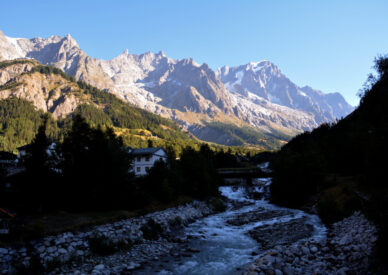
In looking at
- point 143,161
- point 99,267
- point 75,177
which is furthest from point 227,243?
point 143,161

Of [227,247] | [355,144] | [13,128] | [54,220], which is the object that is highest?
[13,128]

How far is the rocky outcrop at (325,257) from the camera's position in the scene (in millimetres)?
15477

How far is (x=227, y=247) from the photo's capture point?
2523cm

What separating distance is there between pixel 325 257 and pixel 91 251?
1898cm

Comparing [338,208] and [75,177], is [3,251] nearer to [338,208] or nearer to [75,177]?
[75,177]

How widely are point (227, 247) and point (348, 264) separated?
11.8 metres

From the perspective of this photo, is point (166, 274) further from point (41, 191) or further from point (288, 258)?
point (41, 191)

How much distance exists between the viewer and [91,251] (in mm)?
21156

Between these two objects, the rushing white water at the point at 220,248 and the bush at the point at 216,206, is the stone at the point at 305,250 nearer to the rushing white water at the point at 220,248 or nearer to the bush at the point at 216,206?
the rushing white water at the point at 220,248

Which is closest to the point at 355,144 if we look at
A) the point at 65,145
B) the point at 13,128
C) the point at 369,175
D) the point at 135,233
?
the point at 369,175

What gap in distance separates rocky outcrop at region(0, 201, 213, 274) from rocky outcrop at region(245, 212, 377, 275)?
10323 mm

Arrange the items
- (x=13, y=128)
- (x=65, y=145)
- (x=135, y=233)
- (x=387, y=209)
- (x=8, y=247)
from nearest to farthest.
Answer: (x=387, y=209) → (x=8, y=247) → (x=135, y=233) → (x=65, y=145) → (x=13, y=128)

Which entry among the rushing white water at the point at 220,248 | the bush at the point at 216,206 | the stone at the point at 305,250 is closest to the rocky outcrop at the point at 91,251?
the rushing white water at the point at 220,248

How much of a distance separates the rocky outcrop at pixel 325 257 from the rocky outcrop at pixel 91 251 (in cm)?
1032
